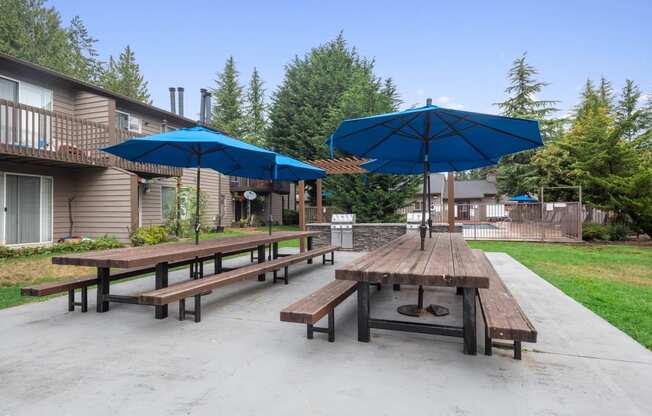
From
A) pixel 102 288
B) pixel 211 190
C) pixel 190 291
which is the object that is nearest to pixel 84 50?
pixel 211 190

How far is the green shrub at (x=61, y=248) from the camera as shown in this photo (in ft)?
25.1

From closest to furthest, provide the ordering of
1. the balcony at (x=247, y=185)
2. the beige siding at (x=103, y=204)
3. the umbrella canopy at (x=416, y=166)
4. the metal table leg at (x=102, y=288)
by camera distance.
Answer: the metal table leg at (x=102, y=288), the umbrella canopy at (x=416, y=166), the beige siding at (x=103, y=204), the balcony at (x=247, y=185)

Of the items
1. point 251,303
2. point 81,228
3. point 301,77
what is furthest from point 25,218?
point 301,77

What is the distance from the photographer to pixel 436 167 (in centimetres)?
561

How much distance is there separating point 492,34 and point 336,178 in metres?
8.31

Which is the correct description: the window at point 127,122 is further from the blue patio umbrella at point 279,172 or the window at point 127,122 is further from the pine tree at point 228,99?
the pine tree at point 228,99

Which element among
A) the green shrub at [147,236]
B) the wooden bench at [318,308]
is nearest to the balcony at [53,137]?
the green shrub at [147,236]

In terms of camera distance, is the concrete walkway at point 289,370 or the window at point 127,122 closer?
the concrete walkway at point 289,370

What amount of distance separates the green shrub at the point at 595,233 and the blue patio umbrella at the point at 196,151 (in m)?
13.2

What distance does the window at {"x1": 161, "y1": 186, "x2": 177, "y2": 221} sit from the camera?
1318 centimetres

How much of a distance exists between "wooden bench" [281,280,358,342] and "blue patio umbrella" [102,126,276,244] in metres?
Result: 2.16

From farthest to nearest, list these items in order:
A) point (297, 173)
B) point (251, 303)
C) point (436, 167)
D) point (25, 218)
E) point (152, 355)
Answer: point (25, 218)
point (297, 173)
point (436, 167)
point (251, 303)
point (152, 355)

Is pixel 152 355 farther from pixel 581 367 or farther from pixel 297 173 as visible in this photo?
pixel 297 173

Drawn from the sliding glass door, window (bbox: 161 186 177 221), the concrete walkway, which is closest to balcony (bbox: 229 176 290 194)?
window (bbox: 161 186 177 221)
